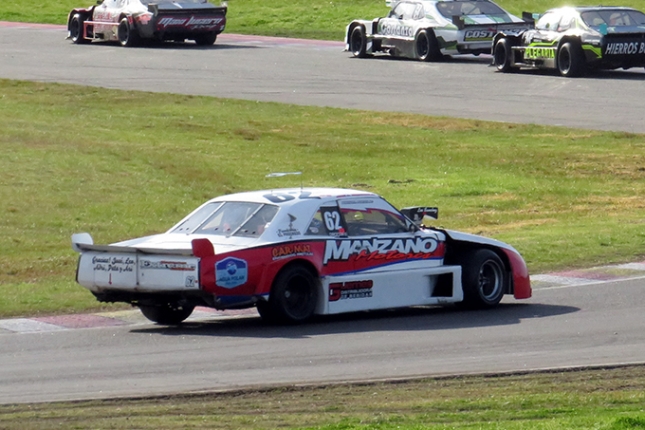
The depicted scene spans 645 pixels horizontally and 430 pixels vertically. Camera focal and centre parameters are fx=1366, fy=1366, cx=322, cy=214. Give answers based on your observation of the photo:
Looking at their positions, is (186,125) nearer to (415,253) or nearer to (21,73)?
(21,73)

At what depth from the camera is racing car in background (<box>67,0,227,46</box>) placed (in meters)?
38.4

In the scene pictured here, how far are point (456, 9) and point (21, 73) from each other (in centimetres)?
Answer: 1103

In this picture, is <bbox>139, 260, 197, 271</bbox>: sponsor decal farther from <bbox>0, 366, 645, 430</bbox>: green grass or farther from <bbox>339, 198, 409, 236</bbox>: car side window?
<bbox>0, 366, 645, 430</bbox>: green grass

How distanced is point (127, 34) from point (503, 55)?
40.0 ft

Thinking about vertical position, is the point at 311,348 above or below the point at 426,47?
below

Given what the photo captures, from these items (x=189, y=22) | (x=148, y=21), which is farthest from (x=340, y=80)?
(x=148, y=21)

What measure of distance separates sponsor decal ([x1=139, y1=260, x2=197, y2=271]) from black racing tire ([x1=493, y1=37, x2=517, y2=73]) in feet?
70.1

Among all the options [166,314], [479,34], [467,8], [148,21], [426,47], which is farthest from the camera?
[148,21]

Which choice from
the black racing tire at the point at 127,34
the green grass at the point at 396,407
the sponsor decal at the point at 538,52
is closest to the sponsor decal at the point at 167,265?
the green grass at the point at 396,407

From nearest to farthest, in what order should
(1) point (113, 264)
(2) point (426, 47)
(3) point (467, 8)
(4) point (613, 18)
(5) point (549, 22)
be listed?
(1) point (113, 264) → (4) point (613, 18) → (5) point (549, 22) → (2) point (426, 47) → (3) point (467, 8)

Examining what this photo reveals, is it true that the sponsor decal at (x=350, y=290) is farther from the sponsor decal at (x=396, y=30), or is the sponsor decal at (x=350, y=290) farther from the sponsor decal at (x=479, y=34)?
the sponsor decal at (x=396, y=30)

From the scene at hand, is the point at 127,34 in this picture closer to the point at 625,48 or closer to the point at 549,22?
the point at 549,22

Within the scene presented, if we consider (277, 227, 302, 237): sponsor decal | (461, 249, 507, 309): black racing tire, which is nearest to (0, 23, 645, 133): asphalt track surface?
(461, 249, 507, 309): black racing tire

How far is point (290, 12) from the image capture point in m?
53.2
